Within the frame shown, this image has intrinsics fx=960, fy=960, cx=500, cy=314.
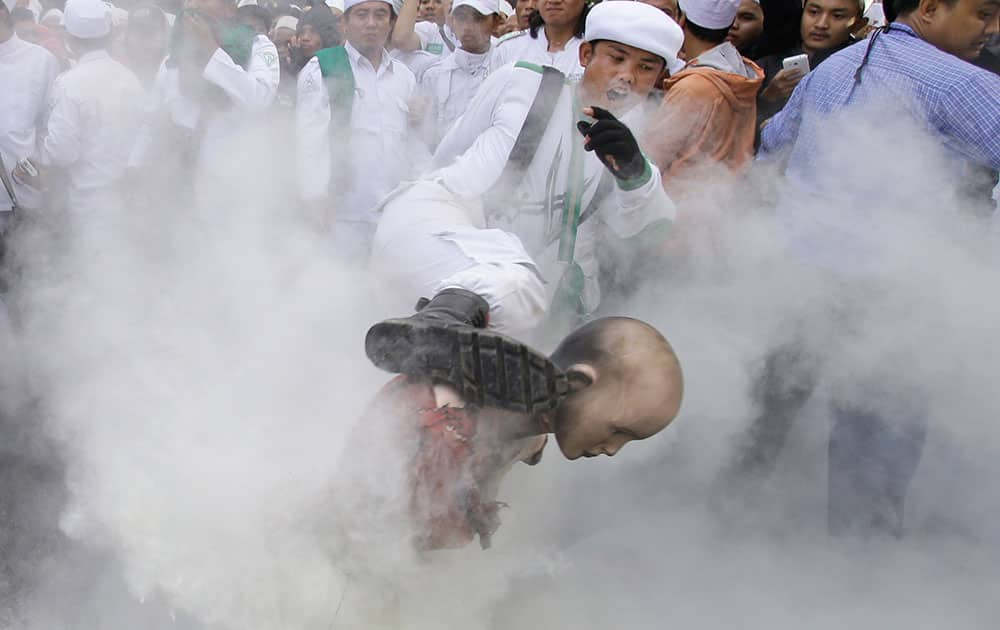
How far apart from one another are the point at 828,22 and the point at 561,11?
40.3 inches

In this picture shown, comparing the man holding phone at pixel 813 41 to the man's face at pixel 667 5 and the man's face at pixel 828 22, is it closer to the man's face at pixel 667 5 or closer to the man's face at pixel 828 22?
the man's face at pixel 828 22

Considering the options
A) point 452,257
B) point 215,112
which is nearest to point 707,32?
point 452,257

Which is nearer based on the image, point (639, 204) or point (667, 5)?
point (639, 204)

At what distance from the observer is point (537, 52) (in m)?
3.90

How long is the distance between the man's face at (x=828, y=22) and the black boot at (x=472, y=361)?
2.07 m

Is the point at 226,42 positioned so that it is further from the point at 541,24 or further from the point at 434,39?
the point at 434,39

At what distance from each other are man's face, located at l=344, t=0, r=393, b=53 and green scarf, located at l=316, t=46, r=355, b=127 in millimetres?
142

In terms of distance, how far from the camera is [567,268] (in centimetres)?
262

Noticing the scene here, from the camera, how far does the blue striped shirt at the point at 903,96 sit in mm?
2246

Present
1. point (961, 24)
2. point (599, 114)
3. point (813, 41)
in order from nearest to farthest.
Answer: point (599, 114), point (961, 24), point (813, 41)

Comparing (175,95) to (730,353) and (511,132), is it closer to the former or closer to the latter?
(511,132)

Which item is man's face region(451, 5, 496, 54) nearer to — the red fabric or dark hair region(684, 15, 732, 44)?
dark hair region(684, 15, 732, 44)

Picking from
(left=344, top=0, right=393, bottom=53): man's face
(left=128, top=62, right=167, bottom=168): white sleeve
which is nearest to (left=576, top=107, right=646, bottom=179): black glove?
(left=344, top=0, right=393, bottom=53): man's face

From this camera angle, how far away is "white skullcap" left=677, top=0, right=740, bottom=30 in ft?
10.6
